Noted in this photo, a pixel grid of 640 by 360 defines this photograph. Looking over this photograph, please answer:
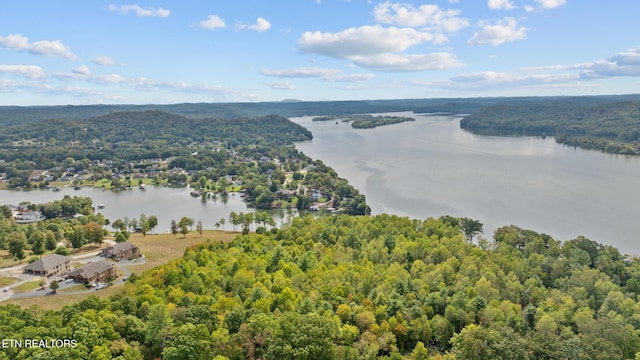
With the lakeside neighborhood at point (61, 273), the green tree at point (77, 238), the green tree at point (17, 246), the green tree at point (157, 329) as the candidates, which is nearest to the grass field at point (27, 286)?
the lakeside neighborhood at point (61, 273)

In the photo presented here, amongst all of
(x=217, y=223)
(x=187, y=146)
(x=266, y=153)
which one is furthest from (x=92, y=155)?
(x=217, y=223)

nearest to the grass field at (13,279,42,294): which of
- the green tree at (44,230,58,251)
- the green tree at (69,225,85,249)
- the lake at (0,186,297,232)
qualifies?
the green tree at (44,230,58,251)

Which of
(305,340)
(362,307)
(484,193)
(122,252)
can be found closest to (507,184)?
(484,193)

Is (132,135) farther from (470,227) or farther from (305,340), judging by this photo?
(305,340)

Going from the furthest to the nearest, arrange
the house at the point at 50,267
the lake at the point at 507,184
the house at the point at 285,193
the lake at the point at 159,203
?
1. the house at the point at 285,193
2. the lake at the point at 159,203
3. the lake at the point at 507,184
4. the house at the point at 50,267

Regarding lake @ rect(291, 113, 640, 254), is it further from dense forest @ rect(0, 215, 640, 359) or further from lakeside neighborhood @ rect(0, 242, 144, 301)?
lakeside neighborhood @ rect(0, 242, 144, 301)

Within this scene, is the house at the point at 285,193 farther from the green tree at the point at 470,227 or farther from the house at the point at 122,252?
the house at the point at 122,252
